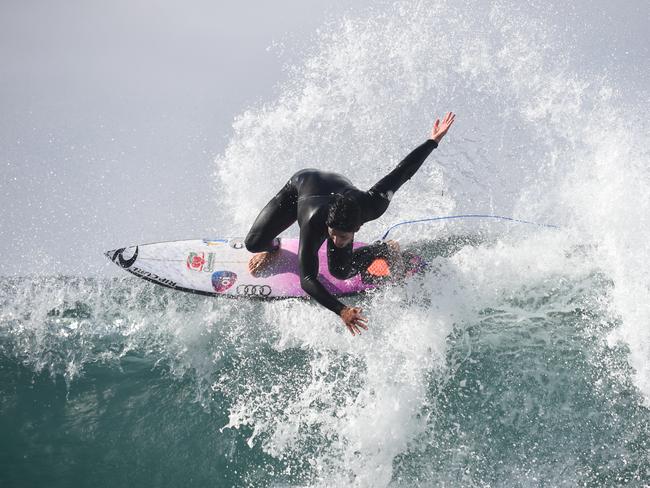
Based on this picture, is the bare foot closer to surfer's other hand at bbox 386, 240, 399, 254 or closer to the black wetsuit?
the black wetsuit

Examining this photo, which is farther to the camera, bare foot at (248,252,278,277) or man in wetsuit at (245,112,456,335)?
bare foot at (248,252,278,277)

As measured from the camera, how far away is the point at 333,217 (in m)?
3.55

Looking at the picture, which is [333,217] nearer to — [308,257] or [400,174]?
[308,257]

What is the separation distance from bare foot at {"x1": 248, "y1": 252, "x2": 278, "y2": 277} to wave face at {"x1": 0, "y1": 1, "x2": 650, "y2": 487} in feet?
1.49

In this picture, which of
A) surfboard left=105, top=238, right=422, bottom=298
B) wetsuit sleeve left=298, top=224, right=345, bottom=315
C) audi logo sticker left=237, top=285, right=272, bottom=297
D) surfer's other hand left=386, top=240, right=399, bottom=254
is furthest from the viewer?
audi logo sticker left=237, top=285, right=272, bottom=297

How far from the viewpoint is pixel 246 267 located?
5.88m

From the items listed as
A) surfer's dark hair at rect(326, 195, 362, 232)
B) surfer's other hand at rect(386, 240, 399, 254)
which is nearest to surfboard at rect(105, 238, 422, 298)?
surfer's other hand at rect(386, 240, 399, 254)

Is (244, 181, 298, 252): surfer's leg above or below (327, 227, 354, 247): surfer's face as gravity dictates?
above

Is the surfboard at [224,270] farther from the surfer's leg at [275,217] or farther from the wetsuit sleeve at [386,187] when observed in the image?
the wetsuit sleeve at [386,187]

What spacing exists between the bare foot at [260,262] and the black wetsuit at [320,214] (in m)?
0.14

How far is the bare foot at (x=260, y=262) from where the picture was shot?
580 centimetres

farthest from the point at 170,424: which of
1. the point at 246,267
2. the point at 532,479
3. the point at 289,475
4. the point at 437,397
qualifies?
the point at 532,479

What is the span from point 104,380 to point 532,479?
14.4 feet

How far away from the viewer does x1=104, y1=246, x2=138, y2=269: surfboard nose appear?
6207 mm
